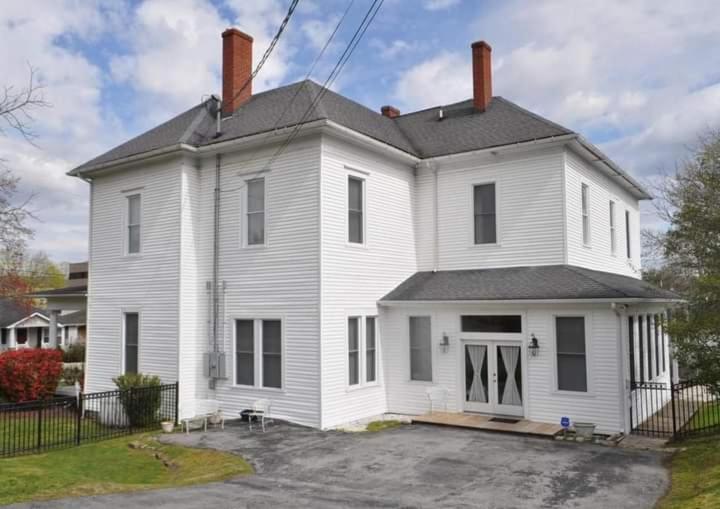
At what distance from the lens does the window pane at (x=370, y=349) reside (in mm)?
15695

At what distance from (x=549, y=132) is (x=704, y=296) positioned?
5.97 meters

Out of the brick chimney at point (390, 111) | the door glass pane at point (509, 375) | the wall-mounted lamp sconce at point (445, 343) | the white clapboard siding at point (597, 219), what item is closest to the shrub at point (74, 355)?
the brick chimney at point (390, 111)

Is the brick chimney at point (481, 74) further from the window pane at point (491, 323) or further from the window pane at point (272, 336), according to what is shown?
the window pane at point (272, 336)

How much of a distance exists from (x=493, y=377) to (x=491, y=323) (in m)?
1.37

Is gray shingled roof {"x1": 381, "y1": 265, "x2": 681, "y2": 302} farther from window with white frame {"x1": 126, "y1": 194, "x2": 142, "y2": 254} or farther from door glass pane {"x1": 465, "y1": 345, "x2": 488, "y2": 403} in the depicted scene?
window with white frame {"x1": 126, "y1": 194, "x2": 142, "y2": 254}

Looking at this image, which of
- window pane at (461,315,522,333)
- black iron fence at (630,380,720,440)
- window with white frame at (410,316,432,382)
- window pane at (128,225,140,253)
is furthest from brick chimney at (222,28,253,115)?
black iron fence at (630,380,720,440)

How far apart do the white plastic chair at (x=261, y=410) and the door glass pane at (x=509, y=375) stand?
581 cm

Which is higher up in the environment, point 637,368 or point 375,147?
point 375,147

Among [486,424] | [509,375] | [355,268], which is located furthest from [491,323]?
[355,268]

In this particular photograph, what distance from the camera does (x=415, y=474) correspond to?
10.3 metres

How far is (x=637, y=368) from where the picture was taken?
48.7 feet

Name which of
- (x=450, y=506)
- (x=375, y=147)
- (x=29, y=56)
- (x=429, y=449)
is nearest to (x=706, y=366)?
(x=429, y=449)

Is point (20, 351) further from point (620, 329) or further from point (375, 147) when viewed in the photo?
point (620, 329)

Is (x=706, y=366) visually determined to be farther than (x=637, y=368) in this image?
No
